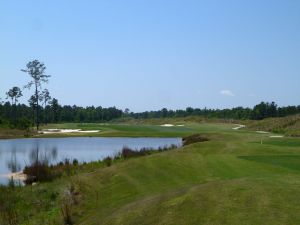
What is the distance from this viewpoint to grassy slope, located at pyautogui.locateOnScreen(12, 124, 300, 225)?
1133 centimetres

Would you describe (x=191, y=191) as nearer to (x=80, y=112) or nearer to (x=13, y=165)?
(x=13, y=165)

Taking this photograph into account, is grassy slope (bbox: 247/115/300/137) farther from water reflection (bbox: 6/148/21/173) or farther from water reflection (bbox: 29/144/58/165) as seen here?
water reflection (bbox: 6/148/21/173)

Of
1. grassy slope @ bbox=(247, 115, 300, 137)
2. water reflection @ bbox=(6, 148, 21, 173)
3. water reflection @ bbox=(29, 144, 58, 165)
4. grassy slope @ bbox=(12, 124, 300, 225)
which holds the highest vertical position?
grassy slope @ bbox=(247, 115, 300, 137)

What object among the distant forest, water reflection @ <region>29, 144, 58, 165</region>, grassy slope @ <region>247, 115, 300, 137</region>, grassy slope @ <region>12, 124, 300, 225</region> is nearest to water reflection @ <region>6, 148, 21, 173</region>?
water reflection @ <region>29, 144, 58, 165</region>

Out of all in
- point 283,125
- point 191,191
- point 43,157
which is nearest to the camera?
point 191,191

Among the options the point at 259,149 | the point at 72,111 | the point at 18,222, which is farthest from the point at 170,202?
the point at 72,111

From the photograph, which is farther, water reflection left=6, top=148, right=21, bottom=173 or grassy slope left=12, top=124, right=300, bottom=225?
water reflection left=6, top=148, right=21, bottom=173

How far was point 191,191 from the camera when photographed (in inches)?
539

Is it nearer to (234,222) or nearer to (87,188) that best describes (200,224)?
(234,222)

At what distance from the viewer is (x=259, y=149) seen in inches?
1113

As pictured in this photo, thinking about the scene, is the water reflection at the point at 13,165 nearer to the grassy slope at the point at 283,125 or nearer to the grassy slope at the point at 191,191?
the grassy slope at the point at 191,191

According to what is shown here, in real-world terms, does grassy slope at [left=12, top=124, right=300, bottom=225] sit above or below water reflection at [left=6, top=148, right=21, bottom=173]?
above

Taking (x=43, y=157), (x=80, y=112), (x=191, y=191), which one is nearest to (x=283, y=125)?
(x=43, y=157)

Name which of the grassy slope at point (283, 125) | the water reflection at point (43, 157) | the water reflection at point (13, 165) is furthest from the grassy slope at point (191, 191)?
the grassy slope at point (283, 125)
